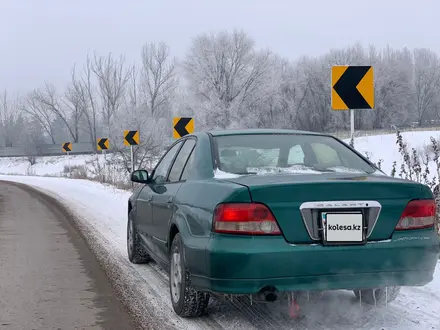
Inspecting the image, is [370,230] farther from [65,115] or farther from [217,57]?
[65,115]

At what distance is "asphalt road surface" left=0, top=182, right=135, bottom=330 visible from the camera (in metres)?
4.25

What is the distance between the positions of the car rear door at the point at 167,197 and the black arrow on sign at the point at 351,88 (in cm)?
364

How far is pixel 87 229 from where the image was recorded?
958cm

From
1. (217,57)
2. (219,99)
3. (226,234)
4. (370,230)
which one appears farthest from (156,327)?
(217,57)

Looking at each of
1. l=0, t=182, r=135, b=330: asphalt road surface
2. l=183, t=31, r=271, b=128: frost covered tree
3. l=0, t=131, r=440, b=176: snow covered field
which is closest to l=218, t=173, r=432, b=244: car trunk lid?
l=0, t=182, r=135, b=330: asphalt road surface

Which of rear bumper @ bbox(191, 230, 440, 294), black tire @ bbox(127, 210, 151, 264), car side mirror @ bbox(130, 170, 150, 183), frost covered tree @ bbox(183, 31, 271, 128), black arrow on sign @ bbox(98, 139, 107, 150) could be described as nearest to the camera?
rear bumper @ bbox(191, 230, 440, 294)

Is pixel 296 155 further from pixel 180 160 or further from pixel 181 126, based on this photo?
pixel 181 126

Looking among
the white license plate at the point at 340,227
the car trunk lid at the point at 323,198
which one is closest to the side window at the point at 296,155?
the car trunk lid at the point at 323,198

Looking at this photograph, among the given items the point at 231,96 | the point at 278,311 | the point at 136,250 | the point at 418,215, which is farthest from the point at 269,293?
the point at 231,96

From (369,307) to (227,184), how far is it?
175cm

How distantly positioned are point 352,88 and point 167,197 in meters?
4.40

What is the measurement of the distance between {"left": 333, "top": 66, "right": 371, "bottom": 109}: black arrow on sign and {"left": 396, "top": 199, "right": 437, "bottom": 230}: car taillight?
4.41 m

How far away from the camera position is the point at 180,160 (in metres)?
5.02

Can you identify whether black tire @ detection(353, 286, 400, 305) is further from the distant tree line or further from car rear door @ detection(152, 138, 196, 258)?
the distant tree line
